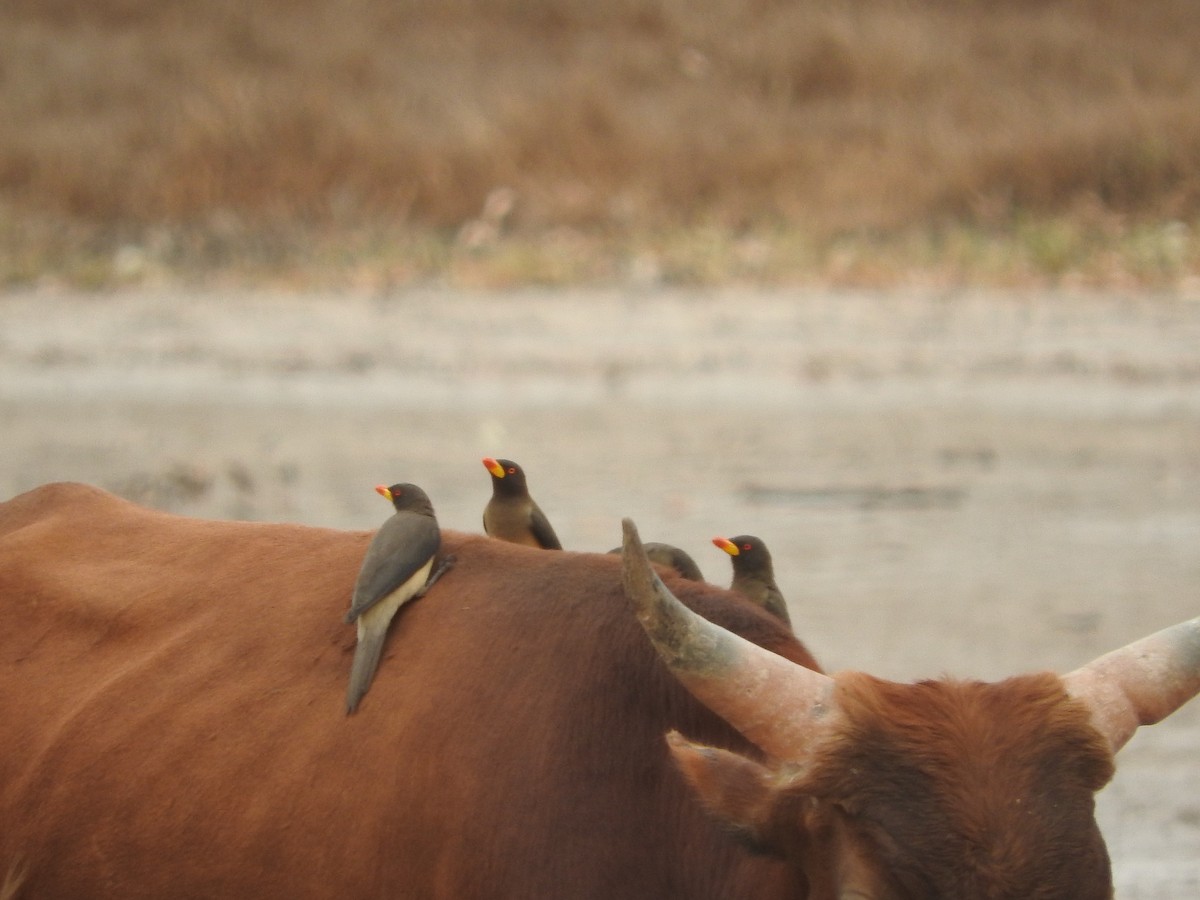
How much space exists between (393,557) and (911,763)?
1.24 meters

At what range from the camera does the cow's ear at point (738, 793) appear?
3.00 metres

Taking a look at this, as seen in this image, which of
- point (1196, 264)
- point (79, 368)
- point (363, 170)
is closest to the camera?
point (79, 368)

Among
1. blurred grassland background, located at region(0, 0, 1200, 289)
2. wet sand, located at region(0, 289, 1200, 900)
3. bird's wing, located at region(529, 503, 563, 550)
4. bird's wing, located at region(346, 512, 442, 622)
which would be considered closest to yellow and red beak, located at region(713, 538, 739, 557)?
bird's wing, located at region(529, 503, 563, 550)

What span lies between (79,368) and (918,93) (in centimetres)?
878

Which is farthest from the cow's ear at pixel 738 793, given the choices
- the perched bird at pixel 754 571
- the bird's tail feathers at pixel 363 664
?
the perched bird at pixel 754 571

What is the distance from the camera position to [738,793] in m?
3.03

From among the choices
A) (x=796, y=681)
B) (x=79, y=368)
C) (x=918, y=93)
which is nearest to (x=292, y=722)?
(x=796, y=681)

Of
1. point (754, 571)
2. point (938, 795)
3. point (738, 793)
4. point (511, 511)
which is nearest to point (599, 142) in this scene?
point (511, 511)

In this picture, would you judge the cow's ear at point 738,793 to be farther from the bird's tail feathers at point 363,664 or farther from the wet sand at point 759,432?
the wet sand at point 759,432

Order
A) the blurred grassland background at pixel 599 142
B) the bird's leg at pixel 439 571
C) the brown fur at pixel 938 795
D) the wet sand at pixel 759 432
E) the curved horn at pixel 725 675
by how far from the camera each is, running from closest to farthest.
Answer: the brown fur at pixel 938 795, the curved horn at pixel 725 675, the bird's leg at pixel 439 571, the wet sand at pixel 759 432, the blurred grassland background at pixel 599 142

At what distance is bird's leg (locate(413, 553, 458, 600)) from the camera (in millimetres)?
3869

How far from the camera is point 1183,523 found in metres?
9.99

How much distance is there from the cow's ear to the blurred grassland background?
11433mm

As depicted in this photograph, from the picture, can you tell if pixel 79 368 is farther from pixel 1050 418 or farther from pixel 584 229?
pixel 1050 418
